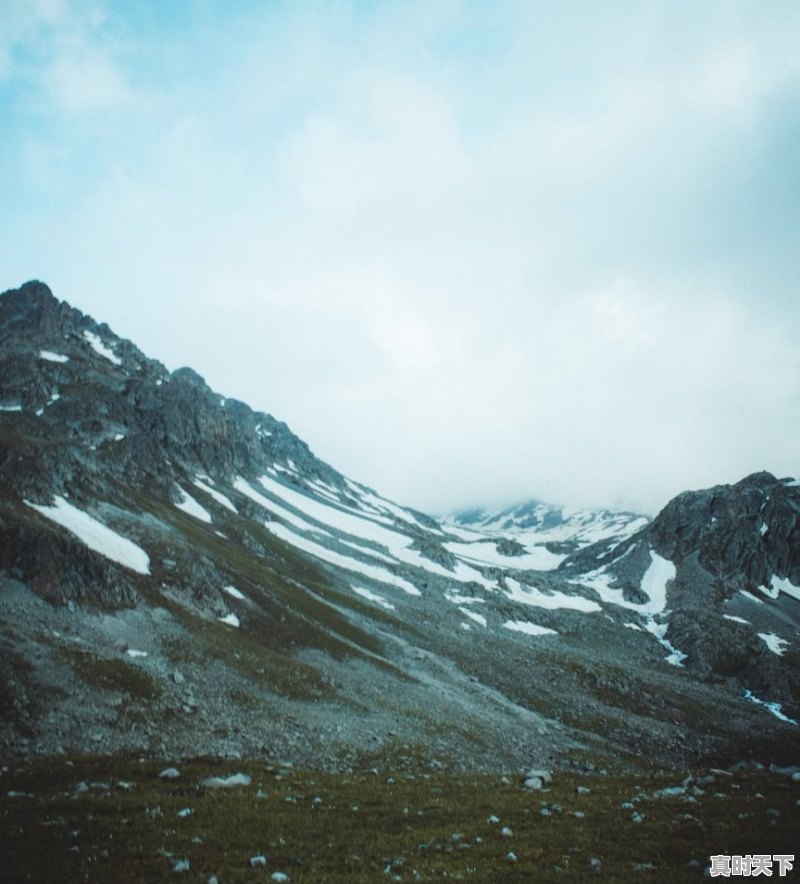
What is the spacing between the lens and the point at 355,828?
707 inches

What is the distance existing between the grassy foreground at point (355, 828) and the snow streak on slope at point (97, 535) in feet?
109

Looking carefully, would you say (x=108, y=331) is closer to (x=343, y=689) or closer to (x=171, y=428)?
(x=171, y=428)

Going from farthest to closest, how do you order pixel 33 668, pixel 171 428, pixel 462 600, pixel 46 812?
pixel 171 428 < pixel 462 600 < pixel 33 668 < pixel 46 812

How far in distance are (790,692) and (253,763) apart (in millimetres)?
100324

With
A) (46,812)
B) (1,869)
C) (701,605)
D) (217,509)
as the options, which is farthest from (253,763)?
(701,605)

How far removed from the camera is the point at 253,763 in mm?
26328

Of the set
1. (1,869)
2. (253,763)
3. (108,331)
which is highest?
(108,331)

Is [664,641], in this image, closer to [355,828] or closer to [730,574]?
[730,574]

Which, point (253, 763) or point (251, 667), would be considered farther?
point (251, 667)

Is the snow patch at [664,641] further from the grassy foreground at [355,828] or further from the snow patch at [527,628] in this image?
the grassy foreground at [355,828]

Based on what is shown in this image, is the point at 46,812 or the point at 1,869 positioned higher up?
the point at 1,869

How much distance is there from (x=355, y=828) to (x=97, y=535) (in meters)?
49.2

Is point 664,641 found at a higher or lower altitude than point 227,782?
higher

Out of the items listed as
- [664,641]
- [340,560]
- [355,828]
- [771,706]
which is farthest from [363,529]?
[355,828]
